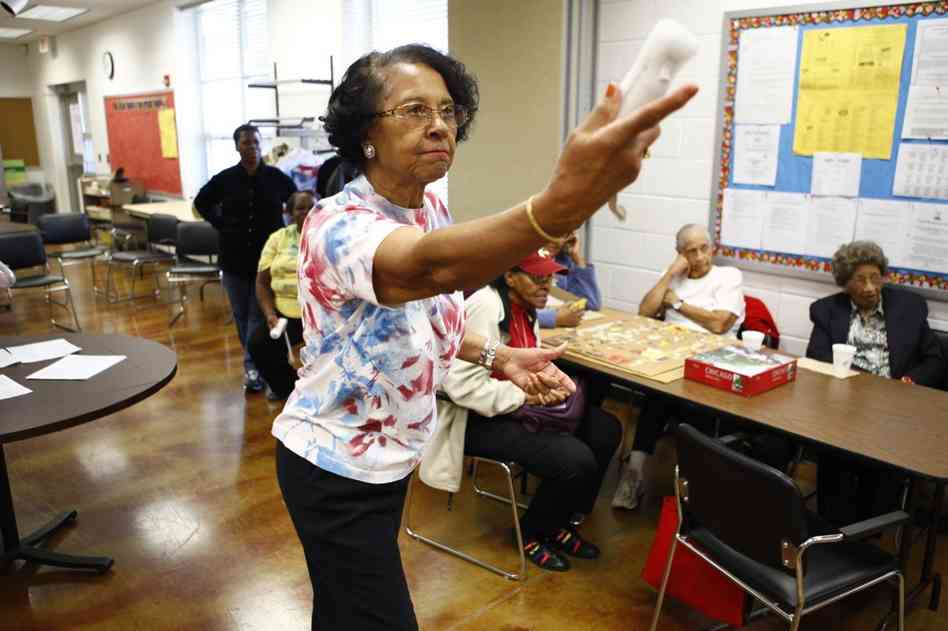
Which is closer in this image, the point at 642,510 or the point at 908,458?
→ the point at 908,458

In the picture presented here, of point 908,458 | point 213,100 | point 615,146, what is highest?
point 213,100

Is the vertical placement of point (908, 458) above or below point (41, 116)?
below

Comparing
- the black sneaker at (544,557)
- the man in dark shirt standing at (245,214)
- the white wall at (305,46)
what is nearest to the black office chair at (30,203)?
the white wall at (305,46)

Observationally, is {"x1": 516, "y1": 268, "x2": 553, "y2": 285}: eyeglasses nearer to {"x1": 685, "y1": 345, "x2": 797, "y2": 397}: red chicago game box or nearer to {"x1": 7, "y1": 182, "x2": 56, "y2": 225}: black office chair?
{"x1": 685, "y1": 345, "x2": 797, "y2": 397}: red chicago game box

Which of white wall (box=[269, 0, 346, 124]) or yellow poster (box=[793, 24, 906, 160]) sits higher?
white wall (box=[269, 0, 346, 124])

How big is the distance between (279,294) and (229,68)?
4.98m

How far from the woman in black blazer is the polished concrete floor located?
0.69 meters

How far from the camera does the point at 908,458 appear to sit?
6.08 ft

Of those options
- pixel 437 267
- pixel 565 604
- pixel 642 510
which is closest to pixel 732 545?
pixel 565 604

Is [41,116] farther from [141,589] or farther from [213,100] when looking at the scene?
[141,589]

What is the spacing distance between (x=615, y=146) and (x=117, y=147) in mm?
10829

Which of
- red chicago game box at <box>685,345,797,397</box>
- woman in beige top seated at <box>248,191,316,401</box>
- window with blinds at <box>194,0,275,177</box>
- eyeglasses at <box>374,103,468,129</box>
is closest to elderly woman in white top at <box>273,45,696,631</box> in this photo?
eyeglasses at <box>374,103,468,129</box>

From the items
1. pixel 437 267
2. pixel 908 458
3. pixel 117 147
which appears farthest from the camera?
pixel 117 147

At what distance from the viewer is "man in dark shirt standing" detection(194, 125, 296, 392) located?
4.31 metres
